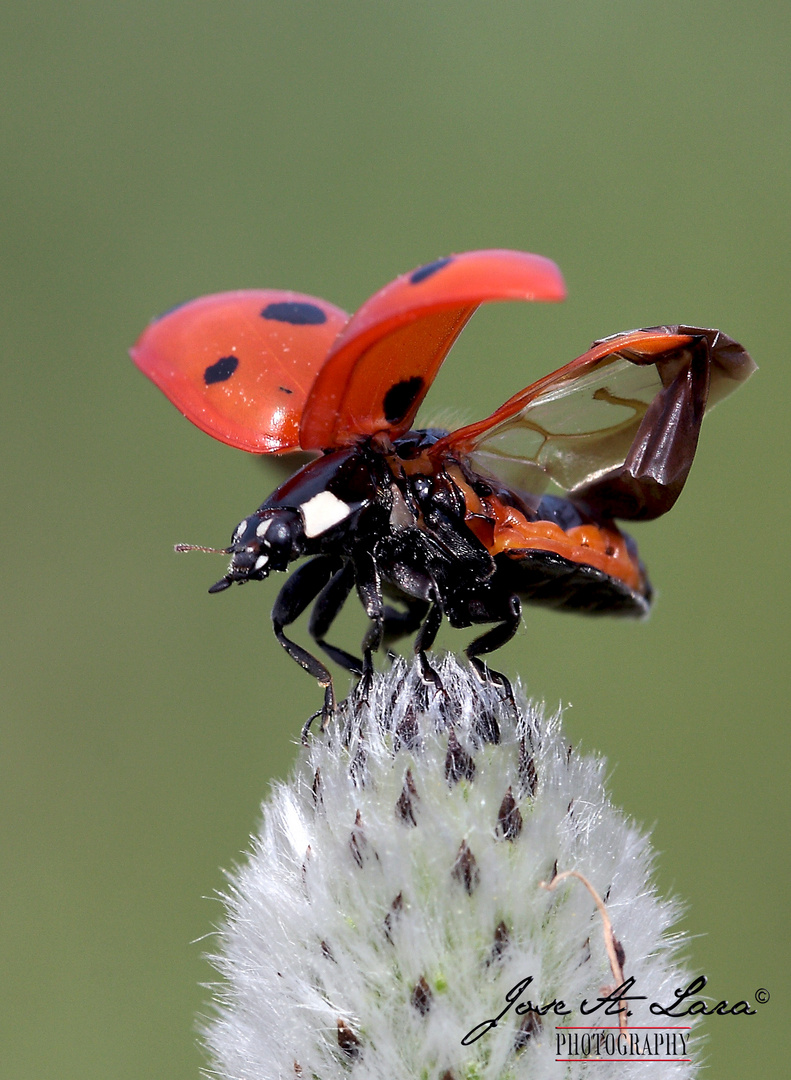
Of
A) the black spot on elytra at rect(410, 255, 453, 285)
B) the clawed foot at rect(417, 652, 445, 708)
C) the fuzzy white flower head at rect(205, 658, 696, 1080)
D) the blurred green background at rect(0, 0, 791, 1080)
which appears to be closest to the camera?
the black spot on elytra at rect(410, 255, 453, 285)

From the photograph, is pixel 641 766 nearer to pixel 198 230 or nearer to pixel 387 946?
pixel 387 946

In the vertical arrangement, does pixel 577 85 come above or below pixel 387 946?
above

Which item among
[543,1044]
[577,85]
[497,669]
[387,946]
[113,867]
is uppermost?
[577,85]

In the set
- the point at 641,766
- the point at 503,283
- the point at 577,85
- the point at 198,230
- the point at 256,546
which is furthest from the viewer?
the point at 577,85


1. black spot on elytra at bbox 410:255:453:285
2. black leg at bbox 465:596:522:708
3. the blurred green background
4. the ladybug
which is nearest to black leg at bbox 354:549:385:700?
the ladybug

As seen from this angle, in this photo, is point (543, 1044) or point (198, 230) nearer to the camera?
point (543, 1044)

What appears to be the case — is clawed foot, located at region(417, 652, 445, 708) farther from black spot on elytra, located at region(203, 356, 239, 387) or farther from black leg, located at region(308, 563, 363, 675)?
black spot on elytra, located at region(203, 356, 239, 387)

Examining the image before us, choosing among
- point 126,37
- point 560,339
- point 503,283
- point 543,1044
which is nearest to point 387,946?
point 543,1044

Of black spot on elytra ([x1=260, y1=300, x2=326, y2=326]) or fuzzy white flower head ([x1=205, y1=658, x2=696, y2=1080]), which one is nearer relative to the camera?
fuzzy white flower head ([x1=205, y1=658, x2=696, y2=1080])
